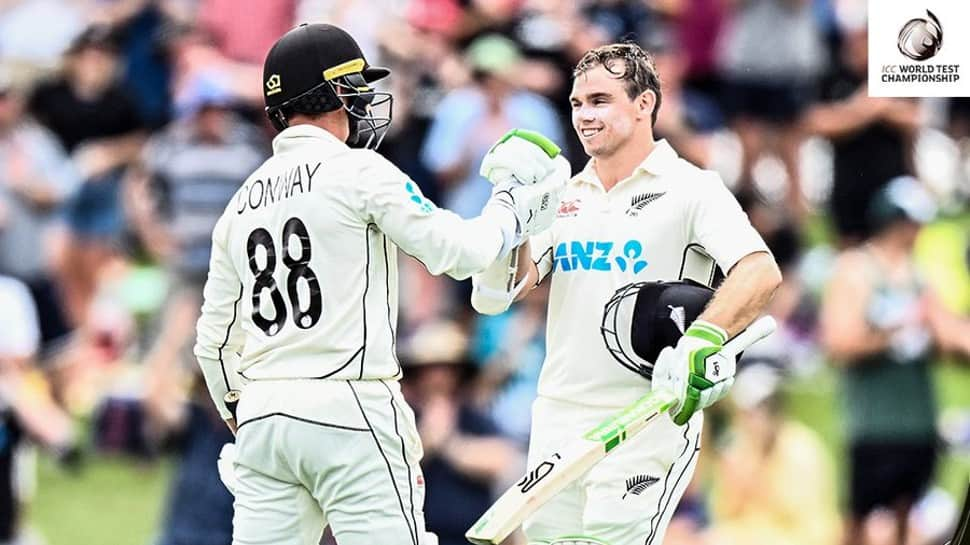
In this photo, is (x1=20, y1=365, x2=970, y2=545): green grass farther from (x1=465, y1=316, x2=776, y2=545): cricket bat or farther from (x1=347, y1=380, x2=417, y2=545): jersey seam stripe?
(x1=347, y1=380, x2=417, y2=545): jersey seam stripe

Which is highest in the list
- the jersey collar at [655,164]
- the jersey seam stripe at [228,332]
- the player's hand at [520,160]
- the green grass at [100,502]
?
the player's hand at [520,160]

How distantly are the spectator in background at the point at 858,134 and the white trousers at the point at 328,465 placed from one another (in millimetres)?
5874

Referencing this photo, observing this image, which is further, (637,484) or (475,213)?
(475,213)

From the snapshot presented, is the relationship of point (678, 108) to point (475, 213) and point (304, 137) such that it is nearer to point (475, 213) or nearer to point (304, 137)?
point (475, 213)

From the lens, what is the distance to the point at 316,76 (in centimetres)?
670

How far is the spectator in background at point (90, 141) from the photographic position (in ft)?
43.9

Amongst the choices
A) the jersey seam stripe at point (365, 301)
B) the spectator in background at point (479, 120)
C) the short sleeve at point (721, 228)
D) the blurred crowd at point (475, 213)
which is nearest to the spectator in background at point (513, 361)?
the blurred crowd at point (475, 213)

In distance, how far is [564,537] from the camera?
715 centimetres

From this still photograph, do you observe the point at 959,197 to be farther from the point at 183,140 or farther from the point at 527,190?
the point at 527,190

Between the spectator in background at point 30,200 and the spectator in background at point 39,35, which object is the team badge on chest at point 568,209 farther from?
the spectator in background at point 39,35

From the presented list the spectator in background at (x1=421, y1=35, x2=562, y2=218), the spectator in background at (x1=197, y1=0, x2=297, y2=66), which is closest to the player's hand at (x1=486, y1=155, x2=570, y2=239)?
the spectator in background at (x1=421, y1=35, x2=562, y2=218)

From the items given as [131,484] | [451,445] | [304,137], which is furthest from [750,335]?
[131,484]

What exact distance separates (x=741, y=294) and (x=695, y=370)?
0.34 m

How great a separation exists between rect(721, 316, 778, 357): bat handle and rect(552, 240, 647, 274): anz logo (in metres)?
0.44
